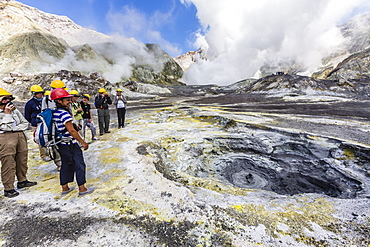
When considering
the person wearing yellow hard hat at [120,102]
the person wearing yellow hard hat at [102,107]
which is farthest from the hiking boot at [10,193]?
the person wearing yellow hard hat at [120,102]

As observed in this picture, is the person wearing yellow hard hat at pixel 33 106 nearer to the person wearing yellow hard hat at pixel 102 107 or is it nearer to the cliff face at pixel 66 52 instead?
the person wearing yellow hard hat at pixel 102 107

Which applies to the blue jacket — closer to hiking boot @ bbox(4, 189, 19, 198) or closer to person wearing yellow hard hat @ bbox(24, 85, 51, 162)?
person wearing yellow hard hat @ bbox(24, 85, 51, 162)

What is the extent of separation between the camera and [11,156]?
102 inches

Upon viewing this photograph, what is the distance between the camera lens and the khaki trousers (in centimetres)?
253

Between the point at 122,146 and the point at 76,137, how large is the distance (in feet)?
7.71

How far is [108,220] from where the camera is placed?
2.01 meters

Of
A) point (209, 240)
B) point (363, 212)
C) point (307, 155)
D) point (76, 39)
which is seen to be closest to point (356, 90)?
point (307, 155)

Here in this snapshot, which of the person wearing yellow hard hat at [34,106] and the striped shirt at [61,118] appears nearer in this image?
the striped shirt at [61,118]

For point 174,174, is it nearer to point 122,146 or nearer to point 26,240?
point 122,146

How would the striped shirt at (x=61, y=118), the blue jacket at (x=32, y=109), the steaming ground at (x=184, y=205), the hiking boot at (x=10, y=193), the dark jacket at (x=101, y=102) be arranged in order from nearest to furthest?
the steaming ground at (x=184, y=205), the striped shirt at (x=61, y=118), the hiking boot at (x=10, y=193), the blue jacket at (x=32, y=109), the dark jacket at (x=101, y=102)

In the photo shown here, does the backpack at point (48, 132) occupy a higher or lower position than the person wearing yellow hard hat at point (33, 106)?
lower

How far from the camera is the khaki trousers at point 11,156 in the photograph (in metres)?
2.53

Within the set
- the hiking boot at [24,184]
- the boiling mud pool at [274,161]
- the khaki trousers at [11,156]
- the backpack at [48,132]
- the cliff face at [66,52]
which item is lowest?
the boiling mud pool at [274,161]

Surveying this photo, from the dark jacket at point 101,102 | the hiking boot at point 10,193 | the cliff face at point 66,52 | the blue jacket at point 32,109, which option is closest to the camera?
the hiking boot at point 10,193
